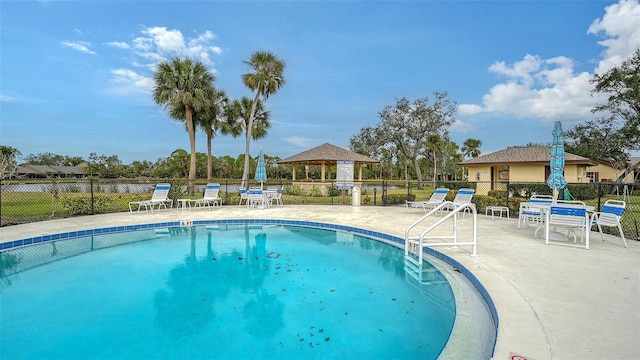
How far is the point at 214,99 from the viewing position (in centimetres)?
2053

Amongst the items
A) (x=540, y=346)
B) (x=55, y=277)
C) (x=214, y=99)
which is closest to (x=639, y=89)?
(x=540, y=346)

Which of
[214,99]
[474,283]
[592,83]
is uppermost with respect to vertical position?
[592,83]

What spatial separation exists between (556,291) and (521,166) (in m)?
19.6

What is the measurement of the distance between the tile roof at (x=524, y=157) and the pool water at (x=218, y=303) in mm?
17649

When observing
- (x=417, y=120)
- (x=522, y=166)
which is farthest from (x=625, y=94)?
(x=417, y=120)

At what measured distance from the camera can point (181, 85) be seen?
18.5 metres

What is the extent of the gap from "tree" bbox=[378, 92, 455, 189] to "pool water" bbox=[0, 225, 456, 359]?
2556cm

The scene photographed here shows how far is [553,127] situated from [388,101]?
82.0ft

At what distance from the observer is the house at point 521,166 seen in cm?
1864

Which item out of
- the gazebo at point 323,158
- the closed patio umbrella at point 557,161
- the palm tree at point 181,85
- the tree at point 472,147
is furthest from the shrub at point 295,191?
the tree at point 472,147

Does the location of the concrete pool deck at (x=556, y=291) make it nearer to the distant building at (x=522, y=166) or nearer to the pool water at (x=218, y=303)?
the pool water at (x=218, y=303)

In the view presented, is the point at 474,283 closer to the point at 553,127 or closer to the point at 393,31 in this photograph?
the point at 553,127

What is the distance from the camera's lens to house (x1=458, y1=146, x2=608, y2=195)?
18641 mm

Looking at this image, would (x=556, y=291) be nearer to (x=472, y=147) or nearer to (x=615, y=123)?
(x=615, y=123)
